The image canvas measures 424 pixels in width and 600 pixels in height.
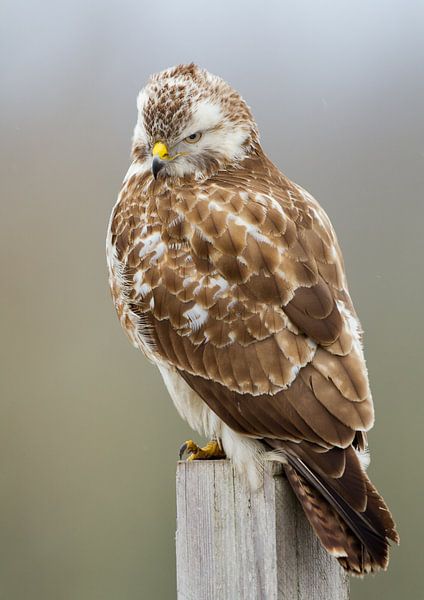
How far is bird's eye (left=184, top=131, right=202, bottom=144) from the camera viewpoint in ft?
12.2

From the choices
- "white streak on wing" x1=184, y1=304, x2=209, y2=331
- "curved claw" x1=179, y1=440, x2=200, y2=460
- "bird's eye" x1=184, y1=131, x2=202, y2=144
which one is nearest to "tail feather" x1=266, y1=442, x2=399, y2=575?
"white streak on wing" x1=184, y1=304, x2=209, y2=331

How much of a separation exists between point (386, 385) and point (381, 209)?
4.89 feet

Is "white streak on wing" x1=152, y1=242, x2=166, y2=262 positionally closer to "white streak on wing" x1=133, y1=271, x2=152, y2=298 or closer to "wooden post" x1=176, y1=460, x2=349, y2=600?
"white streak on wing" x1=133, y1=271, x2=152, y2=298

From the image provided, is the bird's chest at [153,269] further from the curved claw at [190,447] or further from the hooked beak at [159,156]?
the curved claw at [190,447]

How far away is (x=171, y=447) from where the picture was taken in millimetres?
7750

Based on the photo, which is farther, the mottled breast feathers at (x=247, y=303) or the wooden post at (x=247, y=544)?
the mottled breast feathers at (x=247, y=303)

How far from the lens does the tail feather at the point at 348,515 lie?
2.64 metres

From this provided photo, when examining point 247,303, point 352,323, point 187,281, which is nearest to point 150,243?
point 187,281

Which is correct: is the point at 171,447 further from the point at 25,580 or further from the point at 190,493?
the point at 190,493

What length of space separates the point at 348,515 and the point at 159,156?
4.62 feet

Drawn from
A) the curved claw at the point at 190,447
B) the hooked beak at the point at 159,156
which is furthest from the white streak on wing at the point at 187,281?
the curved claw at the point at 190,447

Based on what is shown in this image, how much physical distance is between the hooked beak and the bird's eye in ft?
0.31

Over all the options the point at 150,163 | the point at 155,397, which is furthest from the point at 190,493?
the point at 155,397

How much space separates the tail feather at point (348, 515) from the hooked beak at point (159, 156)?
3.88 feet
